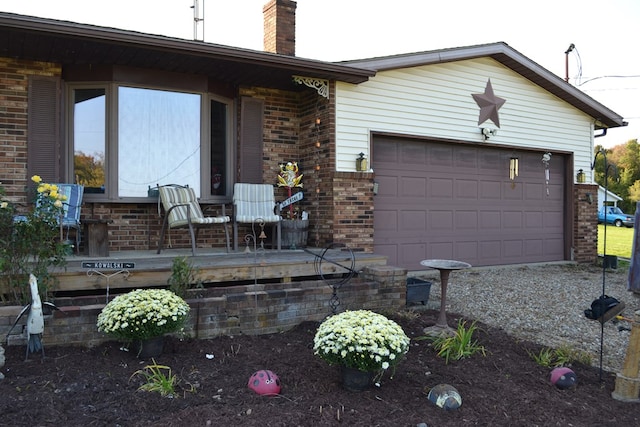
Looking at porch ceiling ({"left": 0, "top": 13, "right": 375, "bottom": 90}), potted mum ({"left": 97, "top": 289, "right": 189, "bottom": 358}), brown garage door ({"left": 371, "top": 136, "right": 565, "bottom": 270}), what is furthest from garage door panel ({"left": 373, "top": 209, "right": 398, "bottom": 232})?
potted mum ({"left": 97, "top": 289, "right": 189, "bottom": 358})

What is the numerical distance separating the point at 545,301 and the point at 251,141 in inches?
171

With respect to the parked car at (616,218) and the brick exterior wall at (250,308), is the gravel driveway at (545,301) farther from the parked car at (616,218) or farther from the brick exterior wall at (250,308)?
the parked car at (616,218)

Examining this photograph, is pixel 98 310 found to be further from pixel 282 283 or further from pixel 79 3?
pixel 79 3

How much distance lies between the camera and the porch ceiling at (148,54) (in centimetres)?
507

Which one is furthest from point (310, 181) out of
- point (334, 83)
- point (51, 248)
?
point (51, 248)

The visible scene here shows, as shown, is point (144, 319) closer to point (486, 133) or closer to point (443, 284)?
point (443, 284)

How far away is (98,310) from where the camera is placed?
3.64 metres

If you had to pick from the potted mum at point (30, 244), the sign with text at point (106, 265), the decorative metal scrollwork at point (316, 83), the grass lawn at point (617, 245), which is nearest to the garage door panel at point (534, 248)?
the grass lawn at point (617, 245)

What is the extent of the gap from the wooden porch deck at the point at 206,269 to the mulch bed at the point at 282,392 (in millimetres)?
799

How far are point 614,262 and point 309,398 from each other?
8.65 meters

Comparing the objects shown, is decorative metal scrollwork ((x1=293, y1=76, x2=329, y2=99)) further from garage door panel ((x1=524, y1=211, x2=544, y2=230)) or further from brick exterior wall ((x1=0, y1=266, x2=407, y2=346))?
garage door panel ((x1=524, y1=211, x2=544, y2=230))

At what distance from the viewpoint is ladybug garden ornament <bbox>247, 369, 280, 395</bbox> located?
9.56 ft

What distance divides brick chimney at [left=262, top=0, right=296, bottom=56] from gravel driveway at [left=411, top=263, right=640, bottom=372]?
4211 mm

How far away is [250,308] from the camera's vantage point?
411 cm
